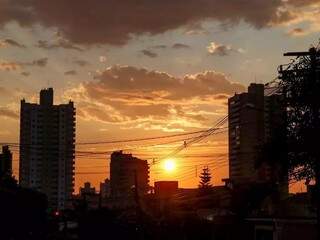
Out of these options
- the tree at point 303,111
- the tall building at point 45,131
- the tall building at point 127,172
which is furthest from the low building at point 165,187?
the tree at point 303,111

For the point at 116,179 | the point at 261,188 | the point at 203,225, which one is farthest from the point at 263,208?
the point at 116,179

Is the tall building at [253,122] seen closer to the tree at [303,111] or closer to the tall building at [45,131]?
the tree at [303,111]

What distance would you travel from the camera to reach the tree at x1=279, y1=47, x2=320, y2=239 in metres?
25.7

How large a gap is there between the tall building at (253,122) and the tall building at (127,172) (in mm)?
42574

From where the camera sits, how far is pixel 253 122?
43000 millimetres

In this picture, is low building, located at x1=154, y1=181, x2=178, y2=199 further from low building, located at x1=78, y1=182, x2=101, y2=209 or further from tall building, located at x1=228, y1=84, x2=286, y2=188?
tall building, located at x1=228, y1=84, x2=286, y2=188

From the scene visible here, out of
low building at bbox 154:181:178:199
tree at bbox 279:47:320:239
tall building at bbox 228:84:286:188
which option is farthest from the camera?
low building at bbox 154:181:178:199

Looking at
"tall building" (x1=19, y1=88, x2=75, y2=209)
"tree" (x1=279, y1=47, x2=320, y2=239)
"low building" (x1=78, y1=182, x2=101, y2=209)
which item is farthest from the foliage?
"low building" (x1=78, y1=182, x2=101, y2=209)

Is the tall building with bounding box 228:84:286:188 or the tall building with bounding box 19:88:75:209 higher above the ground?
the tall building with bounding box 19:88:75:209

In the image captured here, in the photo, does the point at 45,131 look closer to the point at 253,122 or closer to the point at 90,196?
the point at 253,122

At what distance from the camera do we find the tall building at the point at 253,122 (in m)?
30.0

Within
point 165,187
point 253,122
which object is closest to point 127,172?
point 165,187

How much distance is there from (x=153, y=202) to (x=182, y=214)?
22.8 m

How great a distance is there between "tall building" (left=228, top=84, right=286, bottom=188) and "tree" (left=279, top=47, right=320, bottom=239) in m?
0.72
